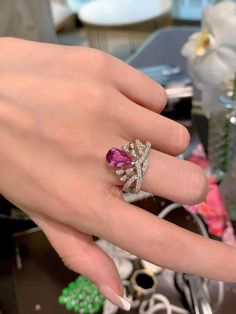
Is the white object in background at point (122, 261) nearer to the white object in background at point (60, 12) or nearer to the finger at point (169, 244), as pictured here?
the finger at point (169, 244)

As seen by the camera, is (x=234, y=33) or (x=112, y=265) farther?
(x=234, y=33)

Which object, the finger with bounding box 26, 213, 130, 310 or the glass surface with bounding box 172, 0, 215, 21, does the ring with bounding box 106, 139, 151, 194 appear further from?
the glass surface with bounding box 172, 0, 215, 21

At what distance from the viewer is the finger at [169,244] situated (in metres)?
0.36

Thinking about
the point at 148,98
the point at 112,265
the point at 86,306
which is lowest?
the point at 86,306

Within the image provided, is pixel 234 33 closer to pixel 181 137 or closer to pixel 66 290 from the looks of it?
pixel 181 137

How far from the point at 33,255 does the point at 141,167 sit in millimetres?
276

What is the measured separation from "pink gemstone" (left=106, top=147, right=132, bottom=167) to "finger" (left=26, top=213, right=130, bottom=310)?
0.08 metres

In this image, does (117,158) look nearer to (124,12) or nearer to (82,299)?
(82,299)

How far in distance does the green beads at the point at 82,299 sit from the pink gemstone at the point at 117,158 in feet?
0.72

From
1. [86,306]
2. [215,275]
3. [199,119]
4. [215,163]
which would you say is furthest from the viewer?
[199,119]

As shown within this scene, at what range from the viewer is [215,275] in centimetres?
37

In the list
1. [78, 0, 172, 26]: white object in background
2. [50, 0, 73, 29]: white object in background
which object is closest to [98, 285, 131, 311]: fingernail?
[78, 0, 172, 26]: white object in background

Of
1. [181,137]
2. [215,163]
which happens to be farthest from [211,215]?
[181,137]

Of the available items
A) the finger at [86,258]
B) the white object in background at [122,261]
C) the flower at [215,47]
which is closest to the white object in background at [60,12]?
the flower at [215,47]
